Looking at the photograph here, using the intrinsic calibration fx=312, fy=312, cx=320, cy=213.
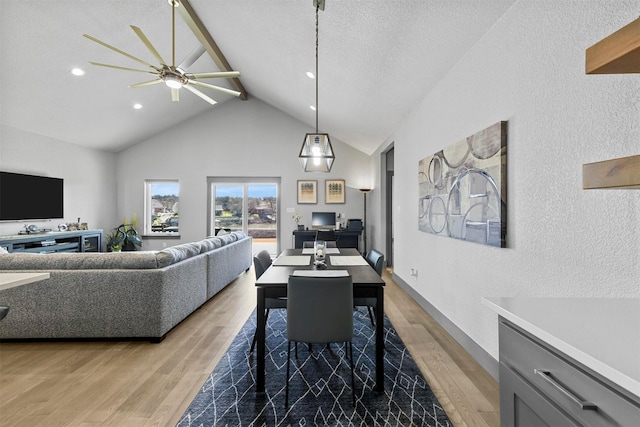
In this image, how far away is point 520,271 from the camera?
6.18 ft

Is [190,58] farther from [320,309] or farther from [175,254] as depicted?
[320,309]

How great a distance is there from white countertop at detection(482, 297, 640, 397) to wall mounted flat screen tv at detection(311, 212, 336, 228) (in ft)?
19.2

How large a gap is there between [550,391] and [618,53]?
851 mm

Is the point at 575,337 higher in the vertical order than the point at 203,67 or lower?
lower

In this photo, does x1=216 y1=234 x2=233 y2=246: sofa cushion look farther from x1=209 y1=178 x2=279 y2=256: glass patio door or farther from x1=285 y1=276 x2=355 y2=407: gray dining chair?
x1=285 y1=276 x2=355 y2=407: gray dining chair

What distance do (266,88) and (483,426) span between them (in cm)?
588

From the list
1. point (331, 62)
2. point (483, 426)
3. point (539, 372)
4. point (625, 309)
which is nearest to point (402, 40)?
point (331, 62)

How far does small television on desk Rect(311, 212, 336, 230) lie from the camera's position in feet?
22.7

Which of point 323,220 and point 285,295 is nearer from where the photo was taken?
point 285,295

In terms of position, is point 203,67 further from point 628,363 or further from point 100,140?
point 628,363

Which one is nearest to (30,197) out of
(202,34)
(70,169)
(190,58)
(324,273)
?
(70,169)

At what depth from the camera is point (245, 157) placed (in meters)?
7.18

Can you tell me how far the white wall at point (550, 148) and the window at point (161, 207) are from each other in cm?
643

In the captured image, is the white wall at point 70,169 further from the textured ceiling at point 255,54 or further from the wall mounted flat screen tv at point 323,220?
the wall mounted flat screen tv at point 323,220
